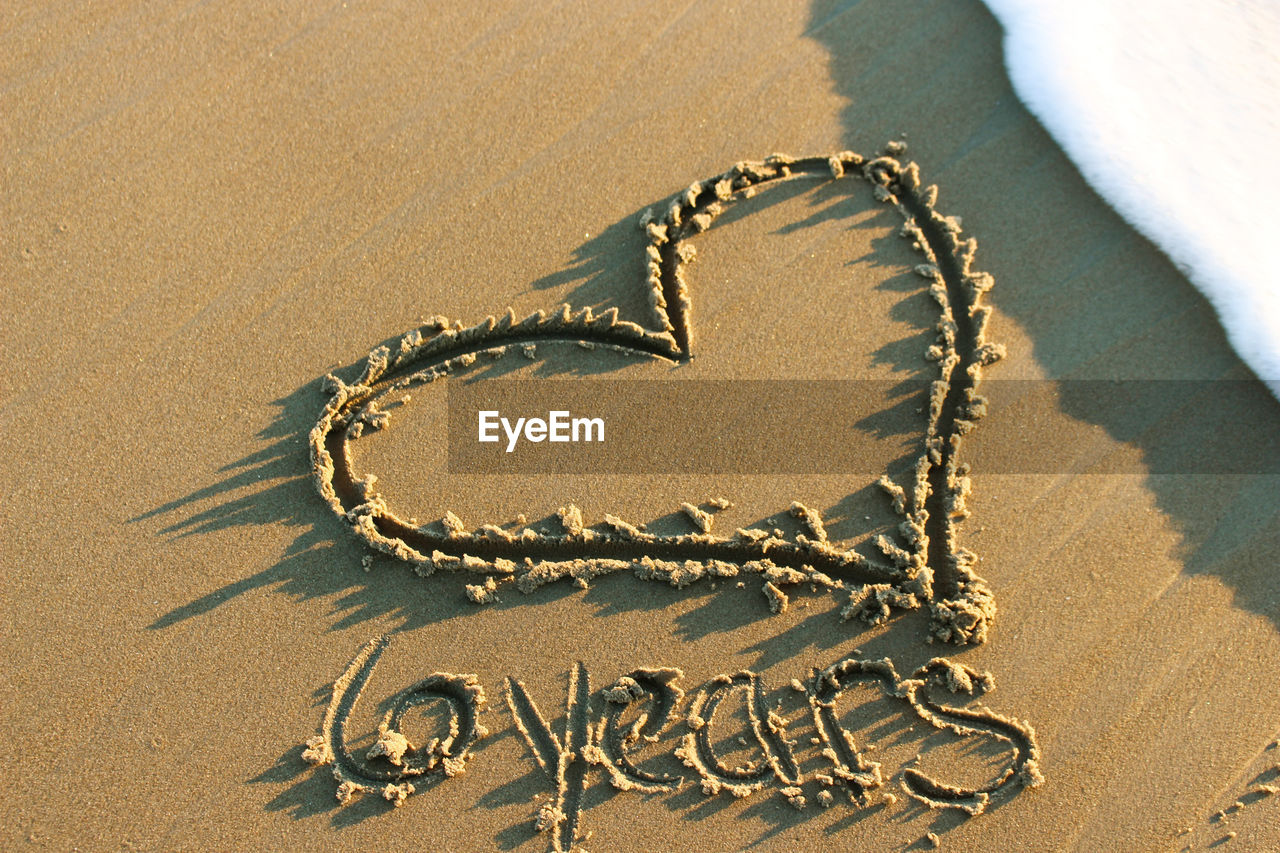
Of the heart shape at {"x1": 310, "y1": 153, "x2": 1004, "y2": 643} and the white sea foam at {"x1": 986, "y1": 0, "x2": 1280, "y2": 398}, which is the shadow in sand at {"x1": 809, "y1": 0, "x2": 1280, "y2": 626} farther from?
the heart shape at {"x1": 310, "y1": 153, "x2": 1004, "y2": 643}

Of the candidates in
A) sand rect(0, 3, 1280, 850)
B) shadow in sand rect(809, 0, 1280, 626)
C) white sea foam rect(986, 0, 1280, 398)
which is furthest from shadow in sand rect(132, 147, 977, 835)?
white sea foam rect(986, 0, 1280, 398)

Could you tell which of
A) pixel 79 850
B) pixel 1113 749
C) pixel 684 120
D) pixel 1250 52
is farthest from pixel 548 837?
pixel 1250 52

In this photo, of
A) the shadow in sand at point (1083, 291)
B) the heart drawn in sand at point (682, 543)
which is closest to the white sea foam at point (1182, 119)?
the shadow in sand at point (1083, 291)

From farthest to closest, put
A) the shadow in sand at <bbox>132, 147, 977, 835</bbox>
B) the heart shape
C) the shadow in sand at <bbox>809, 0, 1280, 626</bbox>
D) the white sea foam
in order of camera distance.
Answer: the white sea foam < the shadow in sand at <bbox>809, 0, 1280, 626</bbox> < the heart shape < the shadow in sand at <bbox>132, 147, 977, 835</bbox>

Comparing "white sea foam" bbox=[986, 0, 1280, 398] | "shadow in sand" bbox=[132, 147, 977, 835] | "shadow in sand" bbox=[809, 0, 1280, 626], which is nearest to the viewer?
"shadow in sand" bbox=[132, 147, 977, 835]

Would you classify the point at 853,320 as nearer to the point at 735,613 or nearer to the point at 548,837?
the point at 735,613
